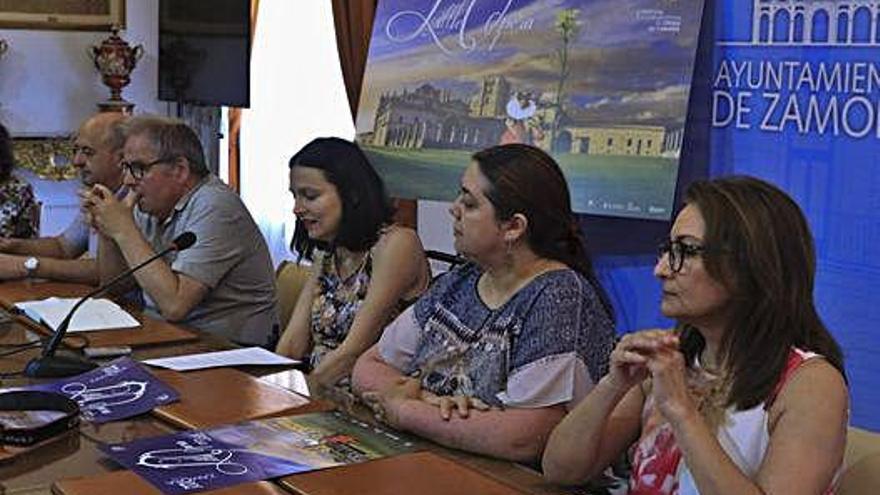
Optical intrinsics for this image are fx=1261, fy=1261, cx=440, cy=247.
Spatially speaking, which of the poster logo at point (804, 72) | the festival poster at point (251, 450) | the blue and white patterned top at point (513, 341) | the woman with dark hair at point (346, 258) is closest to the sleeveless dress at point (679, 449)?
the blue and white patterned top at point (513, 341)

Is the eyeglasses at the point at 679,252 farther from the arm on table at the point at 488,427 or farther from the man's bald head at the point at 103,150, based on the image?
the man's bald head at the point at 103,150

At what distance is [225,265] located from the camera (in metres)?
3.19

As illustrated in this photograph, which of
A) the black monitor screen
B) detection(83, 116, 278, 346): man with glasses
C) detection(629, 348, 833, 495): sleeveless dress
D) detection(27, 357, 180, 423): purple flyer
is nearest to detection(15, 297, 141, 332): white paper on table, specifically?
detection(83, 116, 278, 346): man with glasses

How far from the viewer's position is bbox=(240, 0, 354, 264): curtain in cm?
531

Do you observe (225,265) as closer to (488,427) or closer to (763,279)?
(488,427)

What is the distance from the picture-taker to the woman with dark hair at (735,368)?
1572 mm

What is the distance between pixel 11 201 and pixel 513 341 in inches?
97.6

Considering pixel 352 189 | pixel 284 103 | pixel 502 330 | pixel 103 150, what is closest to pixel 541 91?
pixel 352 189

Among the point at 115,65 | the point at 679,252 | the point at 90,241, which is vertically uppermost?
the point at 115,65

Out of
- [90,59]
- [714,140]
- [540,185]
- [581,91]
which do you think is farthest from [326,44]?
[540,185]

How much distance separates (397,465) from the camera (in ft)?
5.74

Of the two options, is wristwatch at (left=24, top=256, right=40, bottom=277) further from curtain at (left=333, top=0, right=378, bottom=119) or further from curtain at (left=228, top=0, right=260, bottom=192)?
curtain at (left=228, top=0, right=260, bottom=192)

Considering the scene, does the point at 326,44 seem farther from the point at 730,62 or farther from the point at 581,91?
the point at 730,62

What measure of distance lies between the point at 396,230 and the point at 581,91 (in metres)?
0.97
